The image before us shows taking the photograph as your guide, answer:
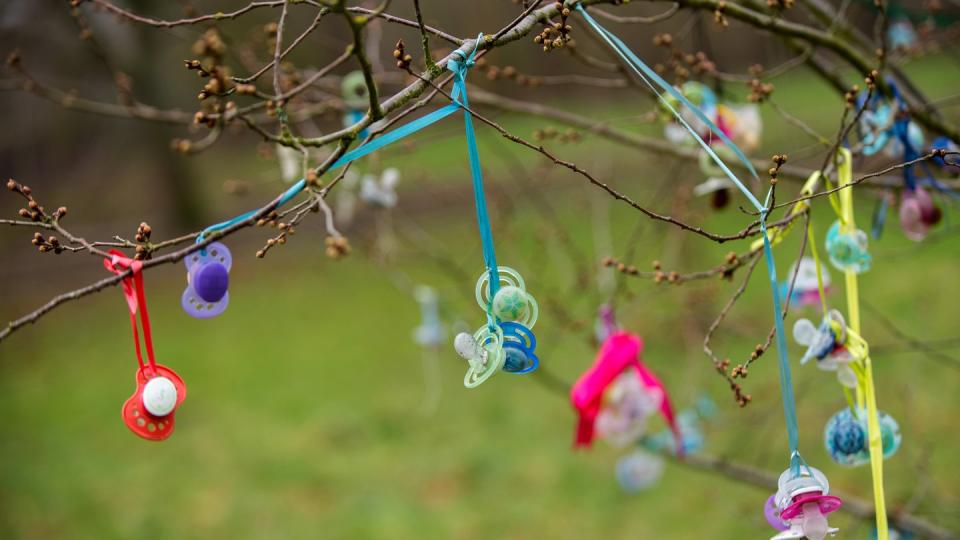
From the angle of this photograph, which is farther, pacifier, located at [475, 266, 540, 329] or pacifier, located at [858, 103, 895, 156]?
pacifier, located at [858, 103, 895, 156]

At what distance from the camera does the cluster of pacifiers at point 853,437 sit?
1469mm

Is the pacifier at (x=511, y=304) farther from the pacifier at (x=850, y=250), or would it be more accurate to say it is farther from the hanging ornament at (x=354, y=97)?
the hanging ornament at (x=354, y=97)

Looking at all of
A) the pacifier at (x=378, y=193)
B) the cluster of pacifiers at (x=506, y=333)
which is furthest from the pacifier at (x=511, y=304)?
the pacifier at (x=378, y=193)

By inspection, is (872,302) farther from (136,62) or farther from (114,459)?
(136,62)

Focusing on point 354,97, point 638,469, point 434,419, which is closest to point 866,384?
point 354,97

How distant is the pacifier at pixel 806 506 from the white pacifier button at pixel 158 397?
86 cm

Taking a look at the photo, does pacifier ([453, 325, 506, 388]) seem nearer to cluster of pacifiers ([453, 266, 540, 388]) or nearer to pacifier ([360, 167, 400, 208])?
cluster of pacifiers ([453, 266, 540, 388])

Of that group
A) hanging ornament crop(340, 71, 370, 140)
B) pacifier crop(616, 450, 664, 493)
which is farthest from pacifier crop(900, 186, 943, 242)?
pacifier crop(616, 450, 664, 493)

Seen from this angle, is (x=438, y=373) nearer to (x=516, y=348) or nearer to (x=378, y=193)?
(x=378, y=193)

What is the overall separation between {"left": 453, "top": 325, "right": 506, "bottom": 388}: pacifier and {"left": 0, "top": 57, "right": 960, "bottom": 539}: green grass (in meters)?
1.23

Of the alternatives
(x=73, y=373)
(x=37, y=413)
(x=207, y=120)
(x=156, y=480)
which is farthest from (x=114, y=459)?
(x=207, y=120)

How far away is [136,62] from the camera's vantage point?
9.71 m

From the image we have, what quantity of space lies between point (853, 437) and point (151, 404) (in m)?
1.10

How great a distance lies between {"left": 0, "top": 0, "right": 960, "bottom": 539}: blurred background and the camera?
3121mm
